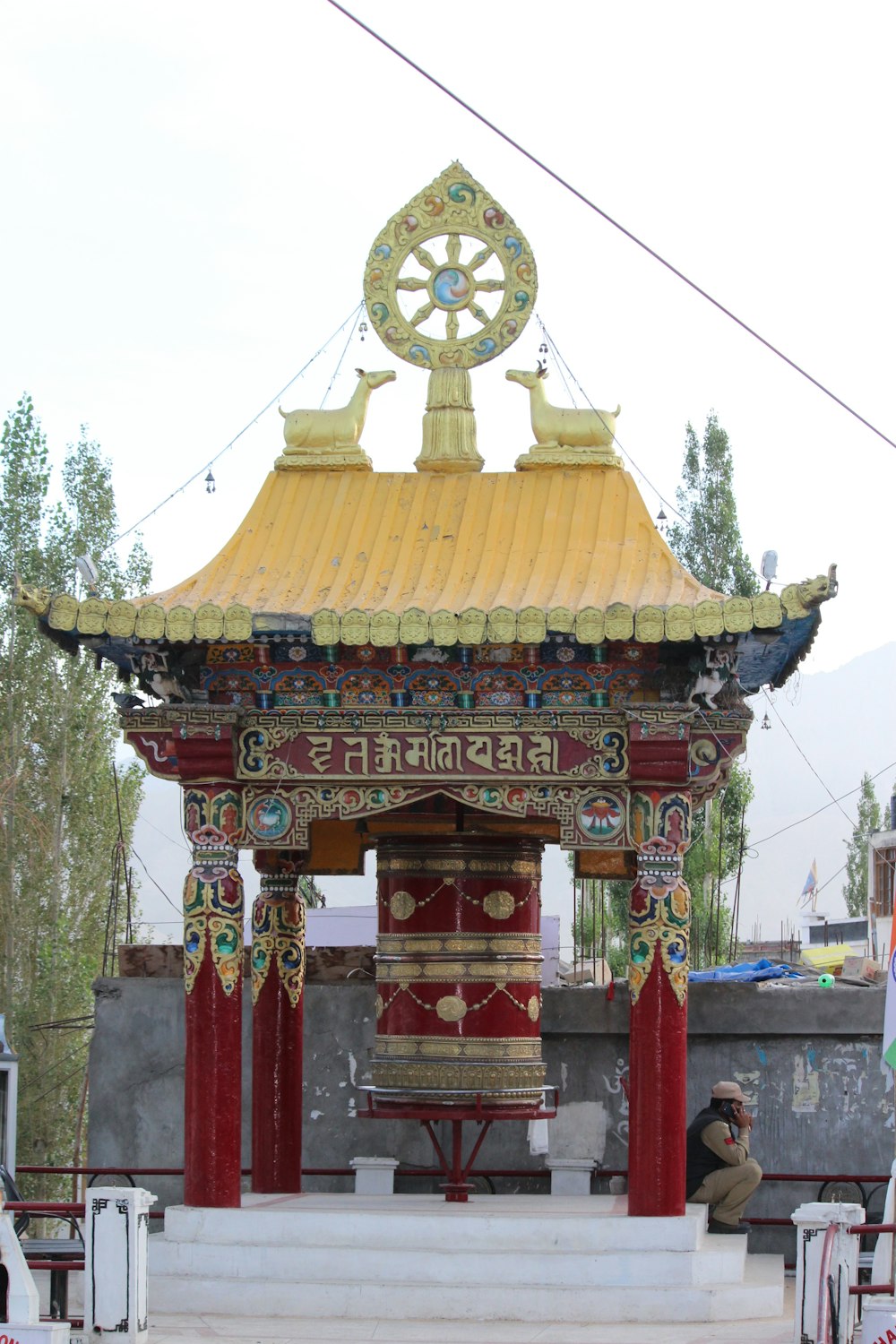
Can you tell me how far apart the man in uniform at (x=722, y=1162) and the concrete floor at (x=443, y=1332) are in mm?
1648

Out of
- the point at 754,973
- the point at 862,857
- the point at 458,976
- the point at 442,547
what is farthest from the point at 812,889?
the point at 442,547

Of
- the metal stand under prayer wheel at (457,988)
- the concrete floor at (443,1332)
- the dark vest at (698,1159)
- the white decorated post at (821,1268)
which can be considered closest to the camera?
the white decorated post at (821,1268)

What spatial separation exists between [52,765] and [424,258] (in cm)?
1862

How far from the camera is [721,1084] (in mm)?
13508

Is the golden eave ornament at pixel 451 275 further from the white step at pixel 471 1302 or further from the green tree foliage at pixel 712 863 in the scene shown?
the green tree foliage at pixel 712 863

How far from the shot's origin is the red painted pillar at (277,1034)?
45.3 ft

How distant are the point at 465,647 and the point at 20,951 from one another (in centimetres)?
1983

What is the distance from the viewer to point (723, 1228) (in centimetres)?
1309

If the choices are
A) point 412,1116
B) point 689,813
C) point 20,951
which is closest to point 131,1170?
point 412,1116

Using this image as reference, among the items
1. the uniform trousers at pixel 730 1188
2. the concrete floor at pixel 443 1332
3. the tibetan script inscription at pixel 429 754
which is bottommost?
the concrete floor at pixel 443 1332

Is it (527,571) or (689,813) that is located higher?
(527,571)

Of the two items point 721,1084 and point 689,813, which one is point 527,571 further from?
point 721,1084

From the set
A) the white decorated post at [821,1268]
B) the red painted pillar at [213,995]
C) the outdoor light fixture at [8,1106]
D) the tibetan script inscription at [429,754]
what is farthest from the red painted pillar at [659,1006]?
the outdoor light fixture at [8,1106]

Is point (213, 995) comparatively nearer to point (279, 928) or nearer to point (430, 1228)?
point (279, 928)
